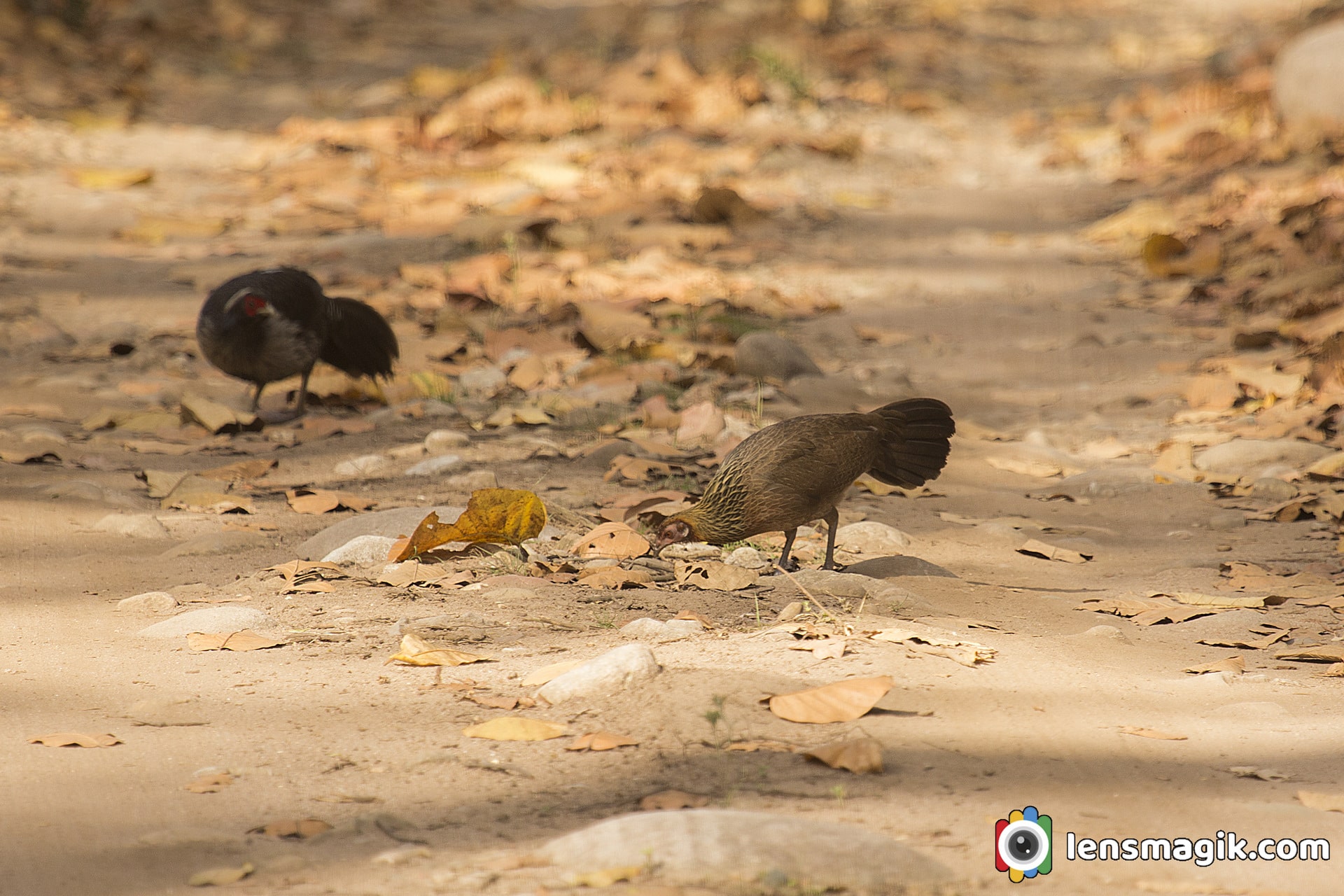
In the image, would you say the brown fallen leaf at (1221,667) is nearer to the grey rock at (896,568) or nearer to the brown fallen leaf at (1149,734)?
the brown fallen leaf at (1149,734)

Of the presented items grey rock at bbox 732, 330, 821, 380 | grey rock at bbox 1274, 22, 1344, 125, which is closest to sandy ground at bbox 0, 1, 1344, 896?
grey rock at bbox 732, 330, 821, 380

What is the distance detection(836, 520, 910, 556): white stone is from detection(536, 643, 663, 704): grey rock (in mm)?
1486

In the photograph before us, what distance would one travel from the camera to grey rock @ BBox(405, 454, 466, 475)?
4.75 metres

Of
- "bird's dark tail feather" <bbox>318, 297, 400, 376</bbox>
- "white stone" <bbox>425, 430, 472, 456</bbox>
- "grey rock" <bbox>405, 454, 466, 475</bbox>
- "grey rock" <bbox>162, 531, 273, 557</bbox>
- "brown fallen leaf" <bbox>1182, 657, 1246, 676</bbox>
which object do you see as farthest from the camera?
"bird's dark tail feather" <bbox>318, 297, 400, 376</bbox>

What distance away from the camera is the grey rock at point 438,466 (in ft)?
15.6

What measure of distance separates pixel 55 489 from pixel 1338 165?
812 centimetres

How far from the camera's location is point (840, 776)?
2.35 meters

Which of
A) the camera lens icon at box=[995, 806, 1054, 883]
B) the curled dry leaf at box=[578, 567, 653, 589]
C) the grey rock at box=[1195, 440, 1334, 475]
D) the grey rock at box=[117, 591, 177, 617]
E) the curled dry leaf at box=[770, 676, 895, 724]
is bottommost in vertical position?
the camera lens icon at box=[995, 806, 1054, 883]

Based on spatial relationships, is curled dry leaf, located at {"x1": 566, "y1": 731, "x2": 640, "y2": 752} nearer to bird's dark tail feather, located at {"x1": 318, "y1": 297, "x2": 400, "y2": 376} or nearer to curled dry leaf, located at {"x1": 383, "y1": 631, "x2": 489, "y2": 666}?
A: curled dry leaf, located at {"x1": 383, "y1": 631, "x2": 489, "y2": 666}

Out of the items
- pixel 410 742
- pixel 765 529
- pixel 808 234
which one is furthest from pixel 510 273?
pixel 410 742

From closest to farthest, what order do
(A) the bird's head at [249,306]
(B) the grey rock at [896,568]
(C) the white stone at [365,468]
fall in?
(B) the grey rock at [896,568] < (C) the white stone at [365,468] < (A) the bird's head at [249,306]

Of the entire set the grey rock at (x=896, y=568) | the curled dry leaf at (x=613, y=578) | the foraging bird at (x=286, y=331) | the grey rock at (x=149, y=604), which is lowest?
the grey rock at (x=149, y=604)

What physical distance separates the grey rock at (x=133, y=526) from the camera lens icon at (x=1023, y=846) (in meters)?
2.96

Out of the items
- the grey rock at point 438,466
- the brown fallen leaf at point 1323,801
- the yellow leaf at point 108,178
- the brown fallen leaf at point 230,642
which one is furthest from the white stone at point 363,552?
the yellow leaf at point 108,178
